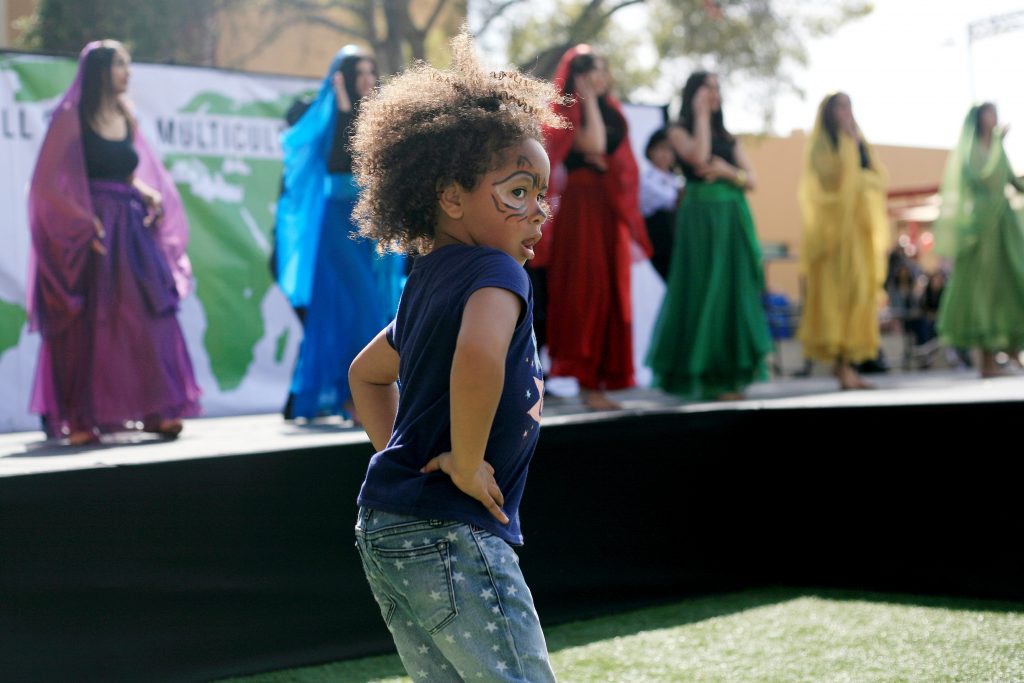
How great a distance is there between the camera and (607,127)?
5734 mm

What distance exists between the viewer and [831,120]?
674 cm

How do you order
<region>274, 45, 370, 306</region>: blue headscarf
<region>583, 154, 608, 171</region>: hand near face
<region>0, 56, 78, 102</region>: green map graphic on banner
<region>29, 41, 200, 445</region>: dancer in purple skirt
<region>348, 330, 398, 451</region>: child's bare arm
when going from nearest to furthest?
<region>348, 330, 398, 451</region>: child's bare arm → <region>29, 41, 200, 445</region>: dancer in purple skirt → <region>274, 45, 370, 306</region>: blue headscarf → <region>583, 154, 608, 171</region>: hand near face → <region>0, 56, 78, 102</region>: green map graphic on banner

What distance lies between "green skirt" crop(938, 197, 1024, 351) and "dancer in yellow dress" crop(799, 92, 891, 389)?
4.31ft

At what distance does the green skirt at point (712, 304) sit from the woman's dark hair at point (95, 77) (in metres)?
2.89

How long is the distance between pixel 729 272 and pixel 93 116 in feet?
10.3

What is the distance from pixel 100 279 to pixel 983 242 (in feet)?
18.0

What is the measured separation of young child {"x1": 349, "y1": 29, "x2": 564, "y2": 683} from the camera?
167cm

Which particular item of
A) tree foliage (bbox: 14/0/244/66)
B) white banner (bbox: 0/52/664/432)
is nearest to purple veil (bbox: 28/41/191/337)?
white banner (bbox: 0/52/664/432)

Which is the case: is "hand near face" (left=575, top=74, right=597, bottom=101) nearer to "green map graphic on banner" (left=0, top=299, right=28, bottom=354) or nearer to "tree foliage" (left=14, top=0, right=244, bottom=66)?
"green map graphic on banner" (left=0, top=299, right=28, bottom=354)

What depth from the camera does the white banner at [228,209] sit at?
24.9 ft

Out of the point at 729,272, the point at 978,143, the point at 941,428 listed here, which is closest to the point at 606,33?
the point at 978,143

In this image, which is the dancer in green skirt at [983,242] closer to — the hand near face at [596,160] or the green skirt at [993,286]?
the green skirt at [993,286]

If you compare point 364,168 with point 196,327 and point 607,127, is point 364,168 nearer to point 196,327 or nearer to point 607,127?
point 607,127

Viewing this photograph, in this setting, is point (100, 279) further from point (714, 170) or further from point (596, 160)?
point (714, 170)
